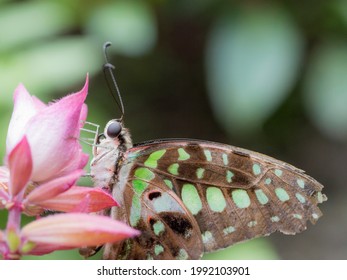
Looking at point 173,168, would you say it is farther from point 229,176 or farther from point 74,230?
point 74,230

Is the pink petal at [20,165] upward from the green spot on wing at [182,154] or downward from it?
downward

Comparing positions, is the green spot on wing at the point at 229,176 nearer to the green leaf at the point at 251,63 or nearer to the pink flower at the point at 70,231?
the pink flower at the point at 70,231

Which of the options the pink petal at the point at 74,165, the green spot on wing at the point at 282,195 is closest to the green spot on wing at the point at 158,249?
the green spot on wing at the point at 282,195

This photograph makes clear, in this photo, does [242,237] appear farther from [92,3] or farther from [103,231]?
[92,3]

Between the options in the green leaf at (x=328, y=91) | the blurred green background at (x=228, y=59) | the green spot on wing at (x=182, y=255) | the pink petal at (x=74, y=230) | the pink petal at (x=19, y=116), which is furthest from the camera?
the green leaf at (x=328, y=91)

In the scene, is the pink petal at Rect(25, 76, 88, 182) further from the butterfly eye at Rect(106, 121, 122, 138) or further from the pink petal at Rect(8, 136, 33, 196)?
the butterfly eye at Rect(106, 121, 122, 138)

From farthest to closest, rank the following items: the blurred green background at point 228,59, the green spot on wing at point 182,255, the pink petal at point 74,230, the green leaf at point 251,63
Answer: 1. the green leaf at point 251,63
2. the blurred green background at point 228,59
3. the green spot on wing at point 182,255
4. the pink petal at point 74,230

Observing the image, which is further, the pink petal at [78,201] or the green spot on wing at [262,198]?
the green spot on wing at [262,198]
